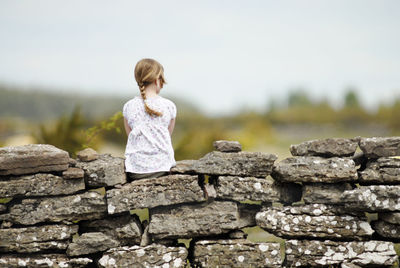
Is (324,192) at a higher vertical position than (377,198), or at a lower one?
higher

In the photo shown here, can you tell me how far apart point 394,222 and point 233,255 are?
2.24 metres

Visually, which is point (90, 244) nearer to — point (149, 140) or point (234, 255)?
point (149, 140)

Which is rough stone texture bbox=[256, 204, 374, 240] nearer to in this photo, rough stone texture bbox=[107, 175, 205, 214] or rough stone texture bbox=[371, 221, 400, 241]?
rough stone texture bbox=[371, 221, 400, 241]

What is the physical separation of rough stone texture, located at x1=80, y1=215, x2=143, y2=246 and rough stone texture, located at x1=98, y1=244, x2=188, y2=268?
→ 5.3 inches

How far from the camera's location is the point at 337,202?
530 centimetres

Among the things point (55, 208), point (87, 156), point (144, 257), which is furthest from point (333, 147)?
point (55, 208)

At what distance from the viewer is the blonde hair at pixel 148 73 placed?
5.25m

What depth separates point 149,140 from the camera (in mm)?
5285

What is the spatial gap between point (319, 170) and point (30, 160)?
155 inches

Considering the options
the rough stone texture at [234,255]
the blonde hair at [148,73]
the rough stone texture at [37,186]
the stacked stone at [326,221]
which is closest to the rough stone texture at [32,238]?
the rough stone texture at [37,186]

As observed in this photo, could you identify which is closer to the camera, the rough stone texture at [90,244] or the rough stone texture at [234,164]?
the rough stone texture at [90,244]

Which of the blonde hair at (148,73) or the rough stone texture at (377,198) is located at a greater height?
the blonde hair at (148,73)

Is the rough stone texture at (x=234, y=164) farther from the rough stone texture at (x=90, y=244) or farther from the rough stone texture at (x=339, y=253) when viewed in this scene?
the rough stone texture at (x=90, y=244)

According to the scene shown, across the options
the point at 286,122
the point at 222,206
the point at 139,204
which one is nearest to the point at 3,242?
the point at 139,204
